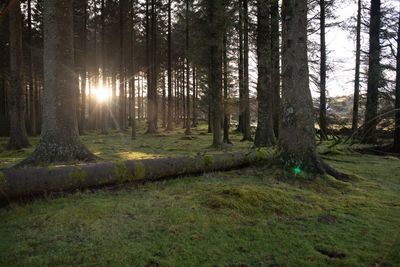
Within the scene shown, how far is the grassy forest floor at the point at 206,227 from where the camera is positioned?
11.0ft

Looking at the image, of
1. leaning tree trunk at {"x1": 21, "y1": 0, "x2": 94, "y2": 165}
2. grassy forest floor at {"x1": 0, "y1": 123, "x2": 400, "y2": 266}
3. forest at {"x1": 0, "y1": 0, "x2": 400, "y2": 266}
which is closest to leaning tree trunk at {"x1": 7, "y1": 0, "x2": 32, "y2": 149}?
forest at {"x1": 0, "y1": 0, "x2": 400, "y2": 266}

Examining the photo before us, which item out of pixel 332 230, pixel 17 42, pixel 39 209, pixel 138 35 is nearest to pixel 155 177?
pixel 39 209

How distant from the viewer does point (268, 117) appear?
13320 mm

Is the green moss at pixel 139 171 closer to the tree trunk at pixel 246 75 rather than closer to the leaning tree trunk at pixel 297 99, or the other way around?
the leaning tree trunk at pixel 297 99

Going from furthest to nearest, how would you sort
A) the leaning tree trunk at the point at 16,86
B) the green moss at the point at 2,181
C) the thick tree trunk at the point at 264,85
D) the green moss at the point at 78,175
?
Answer: the leaning tree trunk at the point at 16,86, the thick tree trunk at the point at 264,85, the green moss at the point at 78,175, the green moss at the point at 2,181

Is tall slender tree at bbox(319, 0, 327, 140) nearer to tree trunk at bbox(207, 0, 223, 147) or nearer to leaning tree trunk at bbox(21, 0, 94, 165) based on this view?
tree trunk at bbox(207, 0, 223, 147)

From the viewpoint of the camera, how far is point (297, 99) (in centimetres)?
718

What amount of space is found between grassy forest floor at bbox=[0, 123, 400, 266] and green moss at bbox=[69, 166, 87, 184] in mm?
253

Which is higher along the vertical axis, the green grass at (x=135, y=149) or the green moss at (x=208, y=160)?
the green moss at (x=208, y=160)

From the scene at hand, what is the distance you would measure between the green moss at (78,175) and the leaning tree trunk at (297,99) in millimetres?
4524

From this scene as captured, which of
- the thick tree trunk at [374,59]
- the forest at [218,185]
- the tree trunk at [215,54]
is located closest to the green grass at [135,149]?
the forest at [218,185]

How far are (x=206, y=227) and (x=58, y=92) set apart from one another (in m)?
6.02

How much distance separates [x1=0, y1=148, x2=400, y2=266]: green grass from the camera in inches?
132

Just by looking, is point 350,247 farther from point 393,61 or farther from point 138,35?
point 138,35
